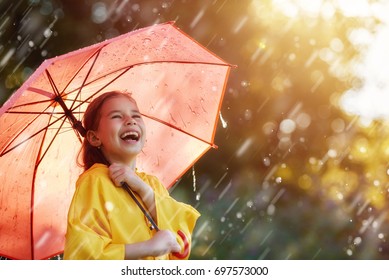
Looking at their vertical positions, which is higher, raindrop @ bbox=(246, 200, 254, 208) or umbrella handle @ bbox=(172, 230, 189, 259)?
umbrella handle @ bbox=(172, 230, 189, 259)

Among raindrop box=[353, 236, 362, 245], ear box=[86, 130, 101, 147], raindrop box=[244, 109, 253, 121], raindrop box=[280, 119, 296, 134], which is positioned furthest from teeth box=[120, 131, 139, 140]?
raindrop box=[353, 236, 362, 245]

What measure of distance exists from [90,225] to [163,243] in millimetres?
244

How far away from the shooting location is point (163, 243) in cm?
175

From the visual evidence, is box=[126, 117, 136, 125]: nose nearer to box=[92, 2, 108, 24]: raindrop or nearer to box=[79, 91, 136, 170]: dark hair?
box=[79, 91, 136, 170]: dark hair

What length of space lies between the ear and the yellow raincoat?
0.14 m

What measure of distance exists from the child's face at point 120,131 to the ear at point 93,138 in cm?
1

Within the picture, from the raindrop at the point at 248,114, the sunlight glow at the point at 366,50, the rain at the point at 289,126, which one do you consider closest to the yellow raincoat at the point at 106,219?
the rain at the point at 289,126

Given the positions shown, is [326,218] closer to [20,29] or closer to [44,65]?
[20,29]

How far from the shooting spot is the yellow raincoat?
1.66 m

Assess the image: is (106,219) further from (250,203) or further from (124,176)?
(250,203)

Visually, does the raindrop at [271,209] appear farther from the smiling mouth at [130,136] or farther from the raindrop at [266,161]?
the smiling mouth at [130,136]

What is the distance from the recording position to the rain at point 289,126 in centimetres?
382
